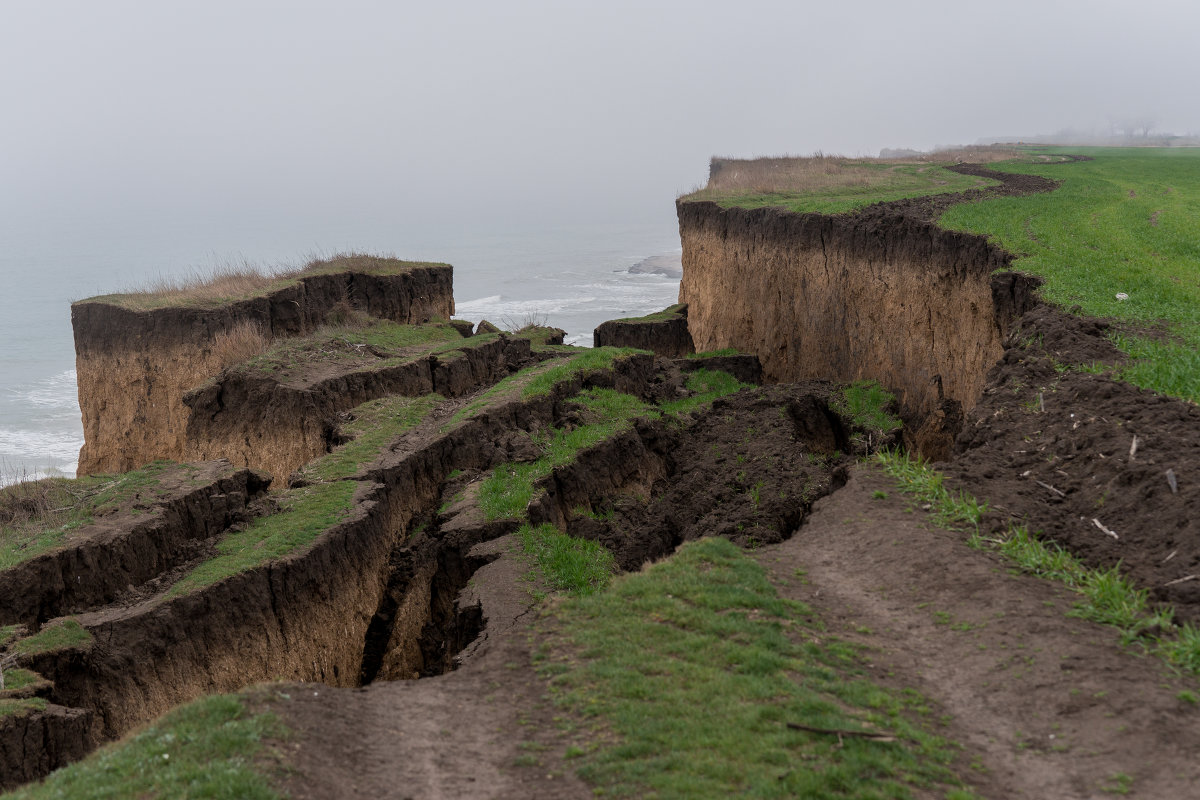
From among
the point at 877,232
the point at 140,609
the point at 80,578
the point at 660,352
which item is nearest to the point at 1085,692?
the point at 140,609

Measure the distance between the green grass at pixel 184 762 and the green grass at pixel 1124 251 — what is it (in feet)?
32.6

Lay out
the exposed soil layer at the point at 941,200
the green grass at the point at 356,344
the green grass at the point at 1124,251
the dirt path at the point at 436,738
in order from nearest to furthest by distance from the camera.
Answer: the dirt path at the point at 436,738, the green grass at the point at 1124,251, the green grass at the point at 356,344, the exposed soil layer at the point at 941,200

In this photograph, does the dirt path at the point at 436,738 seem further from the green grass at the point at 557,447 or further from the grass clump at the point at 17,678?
the green grass at the point at 557,447

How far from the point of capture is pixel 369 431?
1788cm

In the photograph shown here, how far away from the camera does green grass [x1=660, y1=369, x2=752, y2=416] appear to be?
22281 mm

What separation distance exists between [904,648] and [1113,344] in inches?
268

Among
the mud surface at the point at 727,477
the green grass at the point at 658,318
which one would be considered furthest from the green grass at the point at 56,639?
the green grass at the point at 658,318

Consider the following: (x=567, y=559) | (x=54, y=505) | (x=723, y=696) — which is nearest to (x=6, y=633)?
(x=54, y=505)

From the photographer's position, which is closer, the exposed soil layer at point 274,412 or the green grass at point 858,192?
the exposed soil layer at point 274,412

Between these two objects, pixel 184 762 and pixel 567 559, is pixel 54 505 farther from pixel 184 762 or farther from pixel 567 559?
pixel 184 762

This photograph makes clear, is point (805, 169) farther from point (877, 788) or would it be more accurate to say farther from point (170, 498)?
point (877, 788)

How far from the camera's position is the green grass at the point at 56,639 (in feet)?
34.2

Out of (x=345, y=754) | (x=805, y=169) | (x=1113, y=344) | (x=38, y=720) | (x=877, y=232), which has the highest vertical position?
(x=805, y=169)

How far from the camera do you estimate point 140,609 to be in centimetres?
1141
